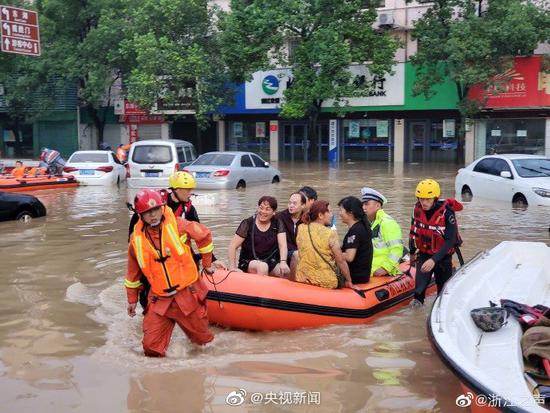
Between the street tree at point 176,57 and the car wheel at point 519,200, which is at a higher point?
the street tree at point 176,57

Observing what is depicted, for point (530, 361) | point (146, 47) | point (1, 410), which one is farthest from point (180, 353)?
point (146, 47)

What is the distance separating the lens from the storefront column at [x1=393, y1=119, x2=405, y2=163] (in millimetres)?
33094

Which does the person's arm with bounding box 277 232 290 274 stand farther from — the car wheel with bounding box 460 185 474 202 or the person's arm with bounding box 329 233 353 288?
the car wheel with bounding box 460 185 474 202

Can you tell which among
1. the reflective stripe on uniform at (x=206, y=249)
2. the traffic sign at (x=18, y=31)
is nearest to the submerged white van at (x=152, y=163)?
the traffic sign at (x=18, y=31)

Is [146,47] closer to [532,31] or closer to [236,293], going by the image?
[532,31]

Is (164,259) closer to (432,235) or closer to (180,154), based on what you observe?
(432,235)

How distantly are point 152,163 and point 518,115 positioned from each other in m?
18.0

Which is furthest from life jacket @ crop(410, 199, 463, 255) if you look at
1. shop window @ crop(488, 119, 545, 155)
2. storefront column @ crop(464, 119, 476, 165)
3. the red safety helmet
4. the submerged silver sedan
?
storefront column @ crop(464, 119, 476, 165)

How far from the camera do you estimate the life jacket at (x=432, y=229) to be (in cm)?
709

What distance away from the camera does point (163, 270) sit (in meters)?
5.65

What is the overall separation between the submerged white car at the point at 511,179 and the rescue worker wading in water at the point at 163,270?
10.6m

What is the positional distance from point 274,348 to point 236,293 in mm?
744

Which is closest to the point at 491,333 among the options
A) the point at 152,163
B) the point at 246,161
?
the point at 152,163

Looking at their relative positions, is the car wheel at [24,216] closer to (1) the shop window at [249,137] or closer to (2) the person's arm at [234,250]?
(2) the person's arm at [234,250]
